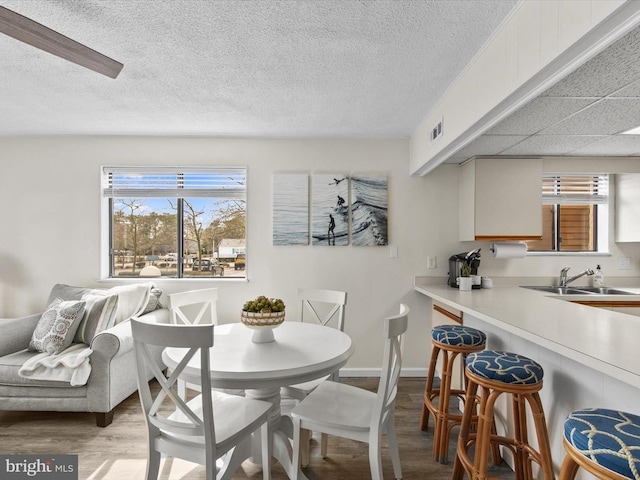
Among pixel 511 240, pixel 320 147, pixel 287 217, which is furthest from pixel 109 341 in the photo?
pixel 511 240

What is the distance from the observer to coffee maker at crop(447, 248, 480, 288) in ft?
10.2

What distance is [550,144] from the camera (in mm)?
2600

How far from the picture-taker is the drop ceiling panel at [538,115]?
1.77m

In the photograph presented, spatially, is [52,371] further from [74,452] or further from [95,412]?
[74,452]

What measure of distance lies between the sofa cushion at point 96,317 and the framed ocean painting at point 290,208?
1462mm

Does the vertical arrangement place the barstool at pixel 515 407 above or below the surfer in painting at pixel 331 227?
below

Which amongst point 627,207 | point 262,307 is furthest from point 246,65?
point 627,207

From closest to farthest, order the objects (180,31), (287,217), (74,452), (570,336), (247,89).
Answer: (570,336)
(180,31)
(74,452)
(247,89)
(287,217)

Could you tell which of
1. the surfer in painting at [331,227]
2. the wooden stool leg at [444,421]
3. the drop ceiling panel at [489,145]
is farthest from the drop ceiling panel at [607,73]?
the surfer in painting at [331,227]

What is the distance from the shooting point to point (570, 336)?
1.41m

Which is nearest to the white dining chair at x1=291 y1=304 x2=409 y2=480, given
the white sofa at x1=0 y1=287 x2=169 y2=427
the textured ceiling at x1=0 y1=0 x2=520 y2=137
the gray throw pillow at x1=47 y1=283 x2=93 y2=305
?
the textured ceiling at x1=0 y1=0 x2=520 y2=137

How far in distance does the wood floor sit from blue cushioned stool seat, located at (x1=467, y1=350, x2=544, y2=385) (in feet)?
2.69

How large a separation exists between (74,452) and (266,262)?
1.94 m

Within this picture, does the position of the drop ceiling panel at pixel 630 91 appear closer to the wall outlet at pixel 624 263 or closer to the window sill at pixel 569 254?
the window sill at pixel 569 254
